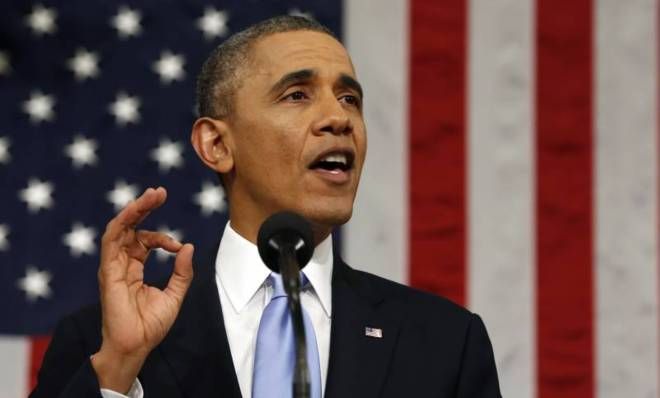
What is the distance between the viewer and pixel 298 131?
175cm

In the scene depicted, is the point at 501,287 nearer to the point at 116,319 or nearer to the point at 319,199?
the point at 319,199

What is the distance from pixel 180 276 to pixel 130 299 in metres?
0.08

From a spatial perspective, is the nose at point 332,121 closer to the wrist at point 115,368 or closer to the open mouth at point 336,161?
the open mouth at point 336,161

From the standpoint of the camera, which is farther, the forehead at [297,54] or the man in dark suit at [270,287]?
the forehead at [297,54]

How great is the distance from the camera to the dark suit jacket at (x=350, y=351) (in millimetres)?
1659

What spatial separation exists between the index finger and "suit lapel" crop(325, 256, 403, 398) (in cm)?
41

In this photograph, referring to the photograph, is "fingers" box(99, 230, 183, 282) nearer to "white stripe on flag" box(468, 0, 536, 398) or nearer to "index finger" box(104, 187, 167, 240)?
"index finger" box(104, 187, 167, 240)

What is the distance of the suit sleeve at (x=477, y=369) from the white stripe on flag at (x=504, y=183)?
3.17 feet

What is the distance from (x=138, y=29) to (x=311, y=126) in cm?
116

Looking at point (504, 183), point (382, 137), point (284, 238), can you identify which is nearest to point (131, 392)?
point (284, 238)

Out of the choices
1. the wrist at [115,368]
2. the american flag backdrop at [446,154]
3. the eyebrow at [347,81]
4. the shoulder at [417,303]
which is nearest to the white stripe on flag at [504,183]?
the american flag backdrop at [446,154]

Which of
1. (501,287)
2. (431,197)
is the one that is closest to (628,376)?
(501,287)

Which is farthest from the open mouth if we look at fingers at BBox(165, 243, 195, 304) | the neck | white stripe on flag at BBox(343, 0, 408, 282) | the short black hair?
white stripe on flag at BBox(343, 0, 408, 282)

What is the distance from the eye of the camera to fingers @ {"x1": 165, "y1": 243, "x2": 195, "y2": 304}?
1.52 meters
